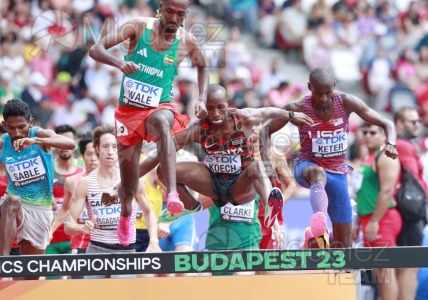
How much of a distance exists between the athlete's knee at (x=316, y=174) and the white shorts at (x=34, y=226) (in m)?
2.68

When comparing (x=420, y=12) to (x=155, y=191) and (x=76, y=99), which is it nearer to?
(x=76, y=99)

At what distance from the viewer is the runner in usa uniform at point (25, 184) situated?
1047cm

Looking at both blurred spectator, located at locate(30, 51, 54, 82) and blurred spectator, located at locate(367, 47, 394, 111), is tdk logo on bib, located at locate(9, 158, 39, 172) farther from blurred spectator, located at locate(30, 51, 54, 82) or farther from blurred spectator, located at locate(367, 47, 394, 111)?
blurred spectator, located at locate(367, 47, 394, 111)

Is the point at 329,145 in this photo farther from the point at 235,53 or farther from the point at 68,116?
the point at 235,53

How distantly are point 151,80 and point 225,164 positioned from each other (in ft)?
3.73

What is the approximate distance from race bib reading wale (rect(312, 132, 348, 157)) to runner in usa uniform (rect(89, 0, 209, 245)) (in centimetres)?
128

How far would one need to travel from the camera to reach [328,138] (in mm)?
10586

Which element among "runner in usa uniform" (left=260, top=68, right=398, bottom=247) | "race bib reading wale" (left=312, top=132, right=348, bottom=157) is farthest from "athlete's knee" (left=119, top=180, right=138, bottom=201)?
"race bib reading wale" (left=312, top=132, right=348, bottom=157)

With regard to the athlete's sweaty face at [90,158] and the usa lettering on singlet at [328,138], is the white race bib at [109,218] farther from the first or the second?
the usa lettering on singlet at [328,138]

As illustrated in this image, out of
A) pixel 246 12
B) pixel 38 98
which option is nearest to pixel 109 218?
pixel 38 98

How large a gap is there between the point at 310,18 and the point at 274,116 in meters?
12.0

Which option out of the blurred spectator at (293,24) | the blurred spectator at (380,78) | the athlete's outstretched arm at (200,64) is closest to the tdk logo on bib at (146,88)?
the athlete's outstretched arm at (200,64)

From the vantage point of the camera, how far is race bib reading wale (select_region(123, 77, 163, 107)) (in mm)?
10055

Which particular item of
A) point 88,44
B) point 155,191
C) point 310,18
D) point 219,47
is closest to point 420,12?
point 310,18
